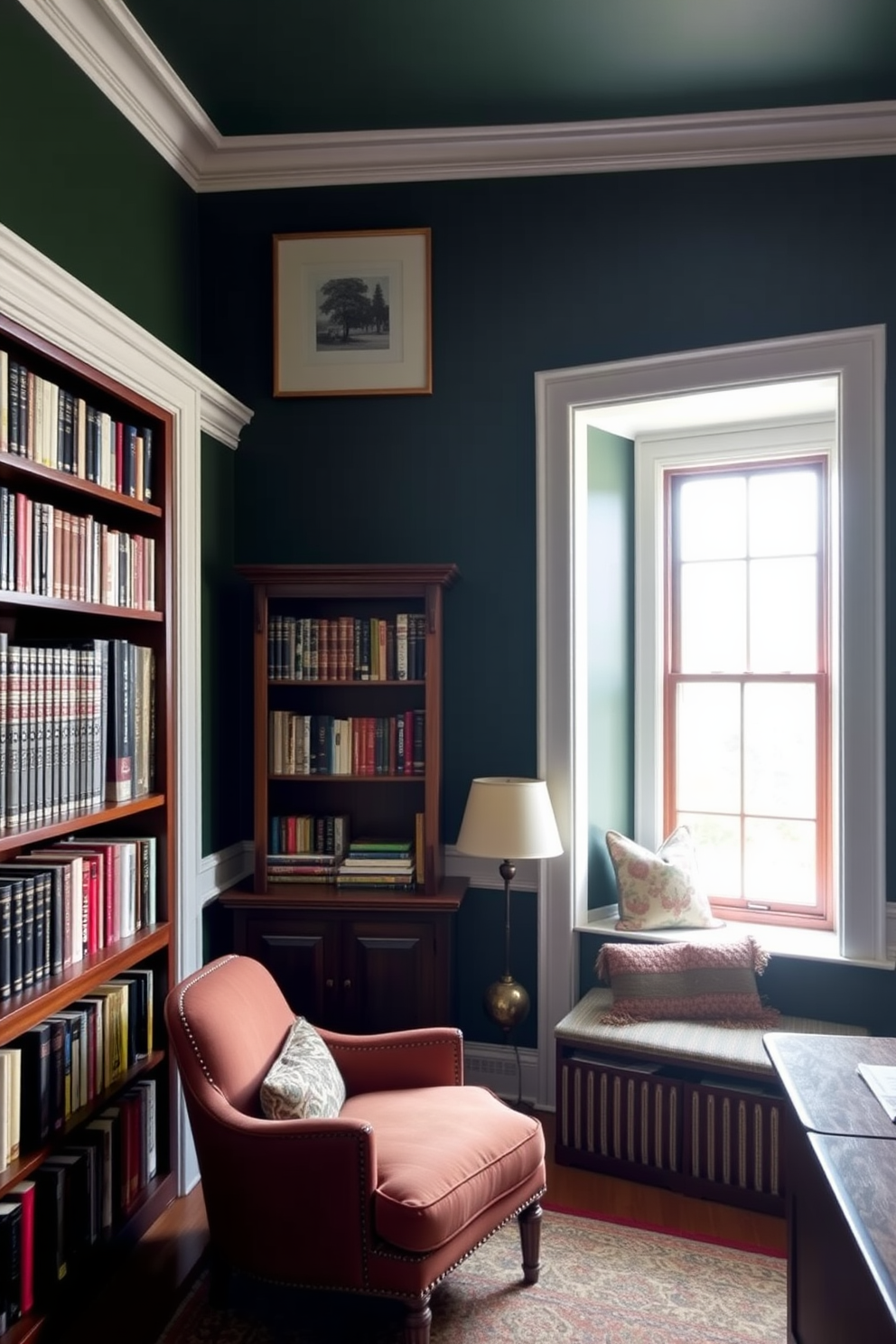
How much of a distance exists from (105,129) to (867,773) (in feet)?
10.8

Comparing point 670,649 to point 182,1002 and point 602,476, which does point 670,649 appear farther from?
point 182,1002

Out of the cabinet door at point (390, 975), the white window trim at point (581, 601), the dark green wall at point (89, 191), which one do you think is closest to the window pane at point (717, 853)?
the white window trim at point (581, 601)

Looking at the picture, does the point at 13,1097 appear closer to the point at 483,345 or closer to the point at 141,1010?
the point at 141,1010

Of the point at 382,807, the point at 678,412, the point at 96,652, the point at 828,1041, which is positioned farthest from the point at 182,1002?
the point at 678,412

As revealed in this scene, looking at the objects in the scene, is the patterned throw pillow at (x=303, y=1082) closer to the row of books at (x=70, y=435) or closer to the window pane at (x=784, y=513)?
the row of books at (x=70, y=435)

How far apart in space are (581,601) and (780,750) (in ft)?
3.34

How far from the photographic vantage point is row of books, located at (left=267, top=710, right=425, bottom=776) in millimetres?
3479

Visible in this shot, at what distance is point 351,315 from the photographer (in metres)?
3.68

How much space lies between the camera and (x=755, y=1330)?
236 cm

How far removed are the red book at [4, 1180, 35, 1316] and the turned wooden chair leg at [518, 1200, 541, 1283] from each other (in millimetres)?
1244

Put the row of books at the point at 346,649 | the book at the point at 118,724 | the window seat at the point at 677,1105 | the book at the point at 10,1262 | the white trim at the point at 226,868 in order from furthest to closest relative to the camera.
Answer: the row of books at the point at 346,649, the white trim at the point at 226,868, the window seat at the point at 677,1105, the book at the point at 118,724, the book at the point at 10,1262

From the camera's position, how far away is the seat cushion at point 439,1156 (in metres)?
2.18

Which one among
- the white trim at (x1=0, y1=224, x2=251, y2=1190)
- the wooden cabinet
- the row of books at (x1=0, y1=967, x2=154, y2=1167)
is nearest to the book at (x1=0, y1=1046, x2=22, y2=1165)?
the row of books at (x1=0, y1=967, x2=154, y2=1167)

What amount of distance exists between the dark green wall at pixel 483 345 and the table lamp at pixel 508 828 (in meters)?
0.28
